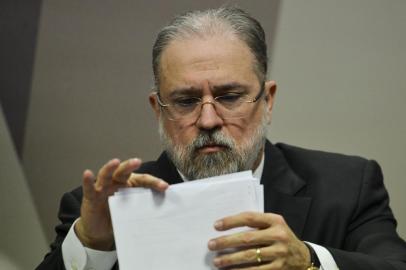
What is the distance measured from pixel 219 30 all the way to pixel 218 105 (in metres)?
0.25

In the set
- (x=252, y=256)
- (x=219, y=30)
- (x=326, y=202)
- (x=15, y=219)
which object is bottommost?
(x=15, y=219)

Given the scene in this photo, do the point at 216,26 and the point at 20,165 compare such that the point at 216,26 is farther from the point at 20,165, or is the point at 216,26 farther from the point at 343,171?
the point at 20,165

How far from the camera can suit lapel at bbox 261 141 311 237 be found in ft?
5.86

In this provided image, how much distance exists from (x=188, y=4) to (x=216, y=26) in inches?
32.7

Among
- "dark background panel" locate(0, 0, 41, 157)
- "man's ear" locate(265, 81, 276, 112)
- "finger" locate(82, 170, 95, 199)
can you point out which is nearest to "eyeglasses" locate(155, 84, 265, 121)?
"man's ear" locate(265, 81, 276, 112)

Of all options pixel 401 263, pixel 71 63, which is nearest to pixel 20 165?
pixel 71 63

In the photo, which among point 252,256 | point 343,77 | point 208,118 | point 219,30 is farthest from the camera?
point 343,77

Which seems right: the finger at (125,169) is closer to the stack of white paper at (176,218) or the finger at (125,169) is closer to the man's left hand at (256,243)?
the stack of white paper at (176,218)

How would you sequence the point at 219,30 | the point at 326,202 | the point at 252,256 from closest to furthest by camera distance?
the point at 252,256
the point at 219,30
the point at 326,202

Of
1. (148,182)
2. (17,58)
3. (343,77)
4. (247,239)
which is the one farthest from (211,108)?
(17,58)

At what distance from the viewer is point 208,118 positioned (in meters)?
1.61

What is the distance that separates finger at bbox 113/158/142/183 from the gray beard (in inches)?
13.3

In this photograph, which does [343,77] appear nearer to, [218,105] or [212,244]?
[218,105]

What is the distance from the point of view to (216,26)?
5.75 feet
